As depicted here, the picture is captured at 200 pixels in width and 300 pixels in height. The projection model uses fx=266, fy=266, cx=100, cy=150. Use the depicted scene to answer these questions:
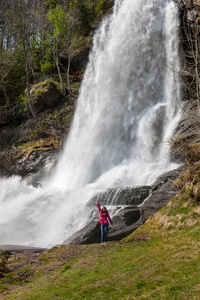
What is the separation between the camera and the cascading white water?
1437 cm

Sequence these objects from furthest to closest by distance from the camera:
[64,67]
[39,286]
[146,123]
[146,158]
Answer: [64,67] < [146,123] < [146,158] < [39,286]

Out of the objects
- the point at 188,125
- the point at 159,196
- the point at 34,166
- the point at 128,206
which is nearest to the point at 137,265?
the point at 159,196

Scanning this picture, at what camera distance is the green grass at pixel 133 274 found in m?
4.26

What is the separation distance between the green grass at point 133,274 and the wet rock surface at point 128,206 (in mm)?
2462

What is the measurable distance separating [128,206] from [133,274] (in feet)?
22.8

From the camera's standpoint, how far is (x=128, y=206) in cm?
1203

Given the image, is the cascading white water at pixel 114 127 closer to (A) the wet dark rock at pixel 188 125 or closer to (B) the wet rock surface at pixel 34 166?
(B) the wet rock surface at pixel 34 166

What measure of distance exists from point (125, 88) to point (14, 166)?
12.4 m

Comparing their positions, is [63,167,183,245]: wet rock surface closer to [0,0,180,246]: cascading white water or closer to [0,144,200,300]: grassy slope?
[0,144,200,300]: grassy slope

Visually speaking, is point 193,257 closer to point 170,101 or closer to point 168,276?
point 168,276

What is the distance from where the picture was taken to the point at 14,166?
80.6ft

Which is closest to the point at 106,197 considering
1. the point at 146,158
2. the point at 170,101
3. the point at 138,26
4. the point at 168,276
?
the point at 146,158

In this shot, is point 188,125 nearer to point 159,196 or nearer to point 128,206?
point 159,196

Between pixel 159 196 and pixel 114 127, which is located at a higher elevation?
pixel 114 127
